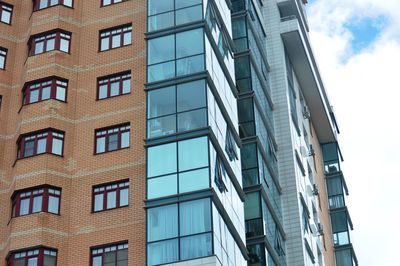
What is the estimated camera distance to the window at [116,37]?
40.4m

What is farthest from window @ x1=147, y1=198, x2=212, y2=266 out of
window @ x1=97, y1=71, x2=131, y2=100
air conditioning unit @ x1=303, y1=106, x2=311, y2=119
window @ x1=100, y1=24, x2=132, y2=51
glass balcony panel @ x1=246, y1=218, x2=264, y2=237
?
air conditioning unit @ x1=303, y1=106, x2=311, y2=119

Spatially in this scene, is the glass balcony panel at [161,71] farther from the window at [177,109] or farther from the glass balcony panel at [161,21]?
the glass balcony panel at [161,21]

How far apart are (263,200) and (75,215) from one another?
10.9 meters

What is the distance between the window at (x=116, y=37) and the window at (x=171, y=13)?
162 centimetres

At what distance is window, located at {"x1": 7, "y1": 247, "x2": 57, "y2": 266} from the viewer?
34.9m

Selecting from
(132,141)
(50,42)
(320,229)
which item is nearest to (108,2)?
(50,42)

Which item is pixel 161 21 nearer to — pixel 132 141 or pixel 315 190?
pixel 132 141

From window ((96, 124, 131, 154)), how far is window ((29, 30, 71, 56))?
508 cm

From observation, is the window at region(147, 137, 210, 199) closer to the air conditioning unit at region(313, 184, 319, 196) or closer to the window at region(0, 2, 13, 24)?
the window at region(0, 2, 13, 24)

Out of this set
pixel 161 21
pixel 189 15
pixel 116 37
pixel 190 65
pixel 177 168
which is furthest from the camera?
pixel 116 37

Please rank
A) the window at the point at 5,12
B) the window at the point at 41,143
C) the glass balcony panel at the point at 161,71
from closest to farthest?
the glass balcony panel at the point at 161,71 → the window at the point at 41,143 → the window at the point at 5,12

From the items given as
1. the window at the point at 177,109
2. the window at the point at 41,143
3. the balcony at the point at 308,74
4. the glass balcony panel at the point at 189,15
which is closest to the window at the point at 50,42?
the window at the point at 41,143

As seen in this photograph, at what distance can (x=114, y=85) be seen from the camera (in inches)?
1543

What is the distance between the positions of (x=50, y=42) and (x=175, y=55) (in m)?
6.63
